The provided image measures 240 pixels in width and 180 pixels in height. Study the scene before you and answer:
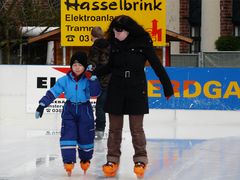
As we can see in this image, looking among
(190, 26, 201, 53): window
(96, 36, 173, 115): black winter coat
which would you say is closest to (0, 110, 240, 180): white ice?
(96, 36, 173, 115): black winter coat

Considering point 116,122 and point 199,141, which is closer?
point 116,122

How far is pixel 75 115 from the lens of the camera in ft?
19.6

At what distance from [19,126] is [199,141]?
303cm

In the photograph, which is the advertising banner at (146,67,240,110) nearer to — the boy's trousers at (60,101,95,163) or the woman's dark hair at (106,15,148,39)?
the boy's trousers at (60,101,95,163)

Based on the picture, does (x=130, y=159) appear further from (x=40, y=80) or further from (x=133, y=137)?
(x=40, y=80)

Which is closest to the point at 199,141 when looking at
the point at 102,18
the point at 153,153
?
the point at 153,153

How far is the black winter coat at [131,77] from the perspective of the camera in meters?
5.81

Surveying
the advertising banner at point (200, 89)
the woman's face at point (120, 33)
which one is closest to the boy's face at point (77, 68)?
the woman's face at point (120, 33)

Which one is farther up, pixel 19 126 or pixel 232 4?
pixel 232 4

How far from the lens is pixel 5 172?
615 centimetres

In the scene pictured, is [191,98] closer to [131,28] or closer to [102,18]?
[102,18]

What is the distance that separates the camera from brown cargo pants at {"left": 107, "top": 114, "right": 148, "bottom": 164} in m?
5.88

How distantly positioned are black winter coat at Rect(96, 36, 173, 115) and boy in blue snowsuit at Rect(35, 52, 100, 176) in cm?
19

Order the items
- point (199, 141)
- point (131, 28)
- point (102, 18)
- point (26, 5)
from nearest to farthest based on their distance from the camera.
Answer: point (131, 28) → point (199, 141) → point (102, 18) → point (26, 5)
